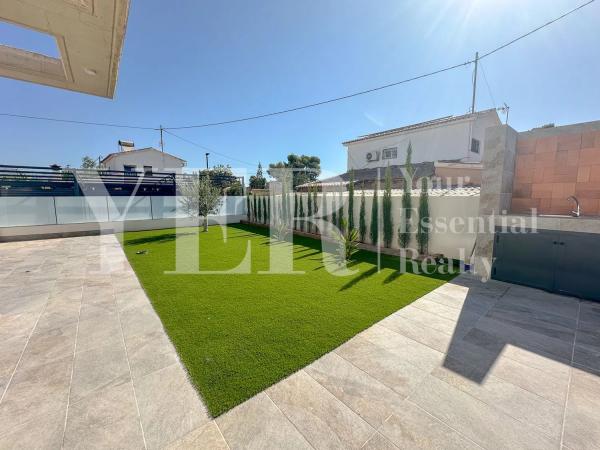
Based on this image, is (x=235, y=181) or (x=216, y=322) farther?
(x=235, y=181)

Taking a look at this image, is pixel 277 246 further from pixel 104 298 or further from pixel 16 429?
pixel 16 429

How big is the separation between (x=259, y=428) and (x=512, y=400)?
233 centimetres

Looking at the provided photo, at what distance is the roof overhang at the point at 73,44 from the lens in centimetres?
272

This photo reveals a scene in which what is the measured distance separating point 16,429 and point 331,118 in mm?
14926

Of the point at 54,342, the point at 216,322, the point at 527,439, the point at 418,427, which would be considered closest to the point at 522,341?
the point at 527,439

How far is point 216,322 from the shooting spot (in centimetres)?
365

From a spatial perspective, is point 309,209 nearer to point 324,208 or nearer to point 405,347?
point 324,208

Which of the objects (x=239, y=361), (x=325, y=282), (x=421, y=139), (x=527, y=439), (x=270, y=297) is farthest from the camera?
(x=421, y=139)

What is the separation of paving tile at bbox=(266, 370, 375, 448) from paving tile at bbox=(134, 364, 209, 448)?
0.68m

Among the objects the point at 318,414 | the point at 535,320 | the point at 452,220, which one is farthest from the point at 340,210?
the point at 318,414

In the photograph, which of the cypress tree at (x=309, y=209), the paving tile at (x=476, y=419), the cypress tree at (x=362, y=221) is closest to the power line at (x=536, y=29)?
the cypress tree at (x=362, y=221)

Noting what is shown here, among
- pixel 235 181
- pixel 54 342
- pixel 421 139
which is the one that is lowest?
pixel 54 342

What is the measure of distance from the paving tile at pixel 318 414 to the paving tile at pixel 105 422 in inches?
44.4

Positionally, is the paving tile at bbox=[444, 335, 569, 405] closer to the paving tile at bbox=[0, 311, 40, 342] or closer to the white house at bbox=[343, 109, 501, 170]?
the paving tile at bbox=[0, 311, 40, 342]
